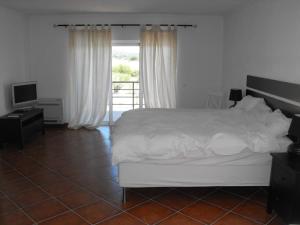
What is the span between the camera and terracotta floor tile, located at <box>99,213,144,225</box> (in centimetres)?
274

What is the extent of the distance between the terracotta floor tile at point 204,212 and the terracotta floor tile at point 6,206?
1.78 meters

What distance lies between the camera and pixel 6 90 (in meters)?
5.38

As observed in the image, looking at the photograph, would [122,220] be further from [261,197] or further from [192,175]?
[261,197]

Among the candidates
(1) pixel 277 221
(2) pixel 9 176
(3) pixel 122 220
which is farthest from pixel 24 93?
(1) pixel 277 221

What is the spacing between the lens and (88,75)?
6.19 m

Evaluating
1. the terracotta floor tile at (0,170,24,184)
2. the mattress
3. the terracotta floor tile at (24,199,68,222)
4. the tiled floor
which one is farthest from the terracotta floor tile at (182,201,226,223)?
the terracotta floor tile at (0,170,24,184)

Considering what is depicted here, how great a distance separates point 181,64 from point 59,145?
3.13 m

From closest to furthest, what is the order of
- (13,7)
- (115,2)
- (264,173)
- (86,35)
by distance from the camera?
(264,173) → (115,2) → (13,7) → (86,35)

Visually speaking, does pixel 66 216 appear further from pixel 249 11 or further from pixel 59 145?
pixel 249 11

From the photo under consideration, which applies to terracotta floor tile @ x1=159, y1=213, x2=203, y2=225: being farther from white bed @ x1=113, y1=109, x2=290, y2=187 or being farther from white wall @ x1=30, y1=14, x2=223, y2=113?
white wall @ x1=30, y1=14, x2=223, y2=113

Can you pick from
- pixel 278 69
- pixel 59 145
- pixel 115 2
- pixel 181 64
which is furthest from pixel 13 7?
pixel 278 69

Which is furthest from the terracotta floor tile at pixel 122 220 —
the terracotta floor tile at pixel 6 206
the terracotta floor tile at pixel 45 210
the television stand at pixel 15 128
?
the television stand at pixel 15 128

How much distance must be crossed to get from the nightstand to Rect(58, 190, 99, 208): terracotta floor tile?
73.4 inches

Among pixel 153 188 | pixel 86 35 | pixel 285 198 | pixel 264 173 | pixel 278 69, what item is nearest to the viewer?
pixel 285 198
